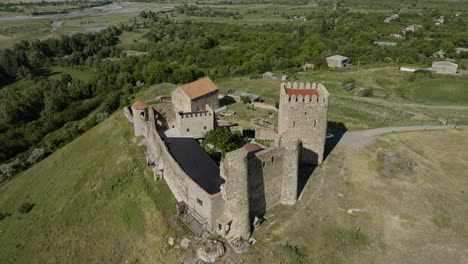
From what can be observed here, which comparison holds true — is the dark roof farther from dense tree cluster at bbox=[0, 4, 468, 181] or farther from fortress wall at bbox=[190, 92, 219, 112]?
dense tree cluster at bbox=[0, 4, 468, 181]

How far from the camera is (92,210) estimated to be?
36625 millimetres

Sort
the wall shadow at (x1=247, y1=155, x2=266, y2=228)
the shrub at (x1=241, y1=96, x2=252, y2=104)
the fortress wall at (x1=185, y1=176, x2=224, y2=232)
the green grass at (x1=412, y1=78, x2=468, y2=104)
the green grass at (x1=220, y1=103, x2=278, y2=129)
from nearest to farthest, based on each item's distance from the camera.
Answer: the fortress wall at (x1=185, y1=176, x2=224, y2=232) < the wall shadow at (x1=247, y1=155, x2=266, y2=228) < the green grass at (x1=220, y1=103, x2=278, y2=129) < the shrub at (x1=241, y1=96, x2=252, y2=104) < the green grass at (x1=412, y1=78, x2=468, y2=104)

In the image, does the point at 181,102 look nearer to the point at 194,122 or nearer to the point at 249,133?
the point at 194,122

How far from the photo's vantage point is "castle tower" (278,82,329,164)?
34031 millimetres

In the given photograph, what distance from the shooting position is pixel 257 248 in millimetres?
25594

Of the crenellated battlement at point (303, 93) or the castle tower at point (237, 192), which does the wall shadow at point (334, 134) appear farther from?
the castle tower at point (237, 192)

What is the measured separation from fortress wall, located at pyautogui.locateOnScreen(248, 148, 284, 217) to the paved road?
1527cm

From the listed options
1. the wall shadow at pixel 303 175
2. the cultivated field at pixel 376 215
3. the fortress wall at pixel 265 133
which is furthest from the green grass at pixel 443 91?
the wall shadow at pixel 303 175

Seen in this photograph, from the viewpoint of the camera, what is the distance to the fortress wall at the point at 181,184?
26966 mm

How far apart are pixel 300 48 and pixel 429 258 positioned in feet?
345

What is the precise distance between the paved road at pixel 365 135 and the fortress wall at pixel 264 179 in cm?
1527

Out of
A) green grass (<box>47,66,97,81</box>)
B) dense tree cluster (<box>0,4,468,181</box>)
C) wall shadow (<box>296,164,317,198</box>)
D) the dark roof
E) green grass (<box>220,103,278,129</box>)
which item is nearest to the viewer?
the dark roof

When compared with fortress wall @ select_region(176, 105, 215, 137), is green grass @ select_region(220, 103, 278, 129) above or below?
below

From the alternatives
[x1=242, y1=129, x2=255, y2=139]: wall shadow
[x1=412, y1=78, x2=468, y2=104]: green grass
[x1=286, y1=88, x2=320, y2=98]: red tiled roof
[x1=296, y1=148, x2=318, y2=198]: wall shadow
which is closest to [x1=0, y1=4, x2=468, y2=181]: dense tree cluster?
[x1=412, y1=78, x2=468, y2=104]: green grass
